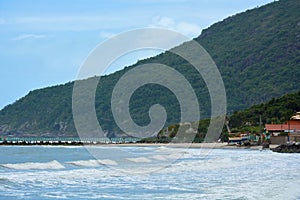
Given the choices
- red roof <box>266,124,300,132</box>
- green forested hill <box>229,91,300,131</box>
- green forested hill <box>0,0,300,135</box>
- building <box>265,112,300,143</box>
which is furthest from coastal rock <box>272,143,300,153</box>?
green forested hill <box>0,0,300,135</box>

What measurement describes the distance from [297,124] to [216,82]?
230ft

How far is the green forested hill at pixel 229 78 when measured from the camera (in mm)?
139875

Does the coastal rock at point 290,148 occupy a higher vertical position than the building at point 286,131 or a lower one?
lower

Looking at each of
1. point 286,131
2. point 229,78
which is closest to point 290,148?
point 286,131

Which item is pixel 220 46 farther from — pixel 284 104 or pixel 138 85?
pixel 284 104

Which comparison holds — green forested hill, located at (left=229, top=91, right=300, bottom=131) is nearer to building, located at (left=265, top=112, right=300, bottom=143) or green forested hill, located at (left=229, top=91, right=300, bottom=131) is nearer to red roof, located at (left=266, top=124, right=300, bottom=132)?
red roof, located at (left=266, top=124, right=300, bottom=132)

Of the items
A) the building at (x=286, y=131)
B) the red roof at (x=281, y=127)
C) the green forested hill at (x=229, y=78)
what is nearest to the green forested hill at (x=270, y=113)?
the red roof at (x=281, y=127)

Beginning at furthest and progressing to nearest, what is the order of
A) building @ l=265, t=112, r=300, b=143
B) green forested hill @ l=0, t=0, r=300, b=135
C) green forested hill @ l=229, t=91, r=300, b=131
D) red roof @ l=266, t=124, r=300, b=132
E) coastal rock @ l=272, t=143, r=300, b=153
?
green forested hill @ l=0, t=0, r=300, b=135 → green forested hill @ l=229, t=91, r=300, b=131 → red roof @ l=266, t=124, r=300, b=132 → building @ l=265, t=112, r=300, b=143 → coastal rock @ l=272, t=143, r=300, b=153

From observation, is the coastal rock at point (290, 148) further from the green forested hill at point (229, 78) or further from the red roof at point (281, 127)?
the green forested hill at point (229, 78)

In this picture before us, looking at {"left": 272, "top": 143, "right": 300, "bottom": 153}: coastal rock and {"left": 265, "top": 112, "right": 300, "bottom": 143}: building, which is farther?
{"left": 265, "top": 112, "right": 300, "bottom": 143}: building

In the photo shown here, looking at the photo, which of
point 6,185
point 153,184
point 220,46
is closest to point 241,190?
point 153,184

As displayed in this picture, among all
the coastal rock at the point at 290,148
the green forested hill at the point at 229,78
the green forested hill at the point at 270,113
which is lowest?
the coastal rock at the point at 290,148

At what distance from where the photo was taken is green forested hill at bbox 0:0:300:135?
459 ft

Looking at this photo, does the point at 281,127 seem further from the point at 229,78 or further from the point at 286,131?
the point at 229,78
